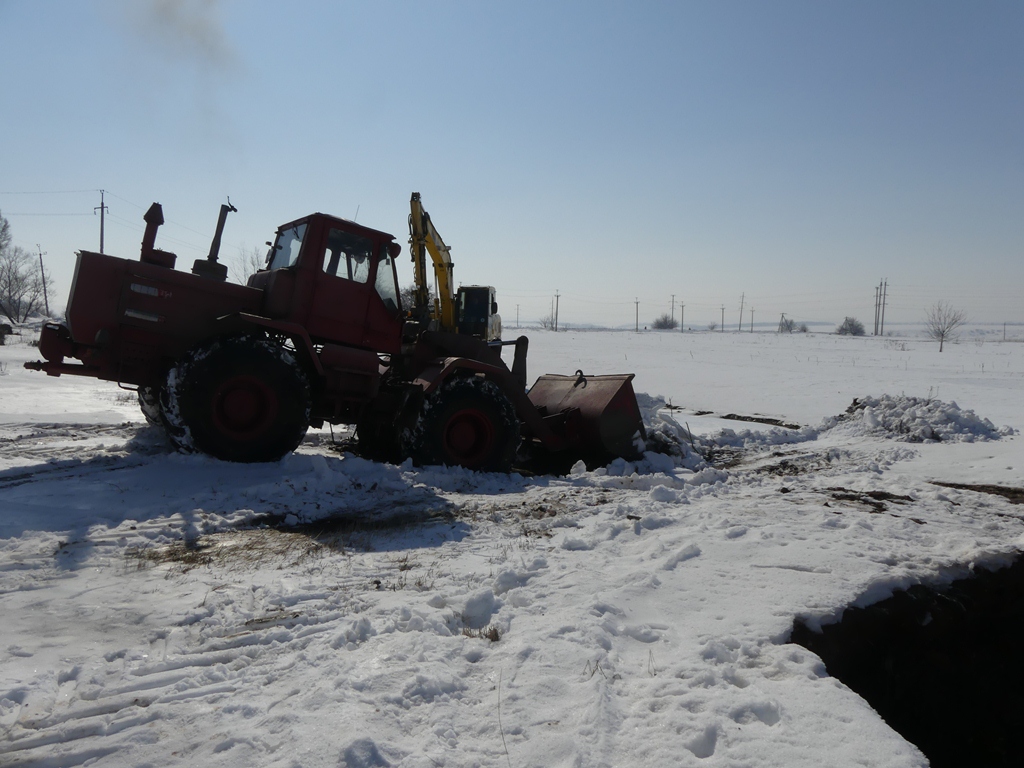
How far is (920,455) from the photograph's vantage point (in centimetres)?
965

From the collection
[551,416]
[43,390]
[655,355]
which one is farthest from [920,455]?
[655,355]

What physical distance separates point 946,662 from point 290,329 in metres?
6.54

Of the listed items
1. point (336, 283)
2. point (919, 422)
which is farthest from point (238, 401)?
point (919, 422)

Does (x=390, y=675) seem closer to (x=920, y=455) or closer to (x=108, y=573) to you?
(x=108, y=573)

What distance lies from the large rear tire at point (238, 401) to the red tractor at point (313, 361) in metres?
0.01

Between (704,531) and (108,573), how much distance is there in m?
4.29

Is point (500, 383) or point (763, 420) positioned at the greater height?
point (500, 383)

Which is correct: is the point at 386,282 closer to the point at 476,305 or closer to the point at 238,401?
the point at 238,401

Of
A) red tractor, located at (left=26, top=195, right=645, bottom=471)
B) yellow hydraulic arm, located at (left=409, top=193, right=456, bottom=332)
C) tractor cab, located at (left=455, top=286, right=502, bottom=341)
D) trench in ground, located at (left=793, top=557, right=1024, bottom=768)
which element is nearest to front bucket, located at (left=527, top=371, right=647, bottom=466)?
red tractor, located at (left=26, top=195, right=645, bottom=471)

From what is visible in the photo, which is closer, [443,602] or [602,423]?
[443,602]

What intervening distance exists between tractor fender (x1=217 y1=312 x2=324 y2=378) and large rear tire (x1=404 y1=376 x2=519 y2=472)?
132 centimetres

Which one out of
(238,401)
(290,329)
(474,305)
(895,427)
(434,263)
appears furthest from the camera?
(474,305)

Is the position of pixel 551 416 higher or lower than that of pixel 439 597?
higher

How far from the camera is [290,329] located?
7.50 m
